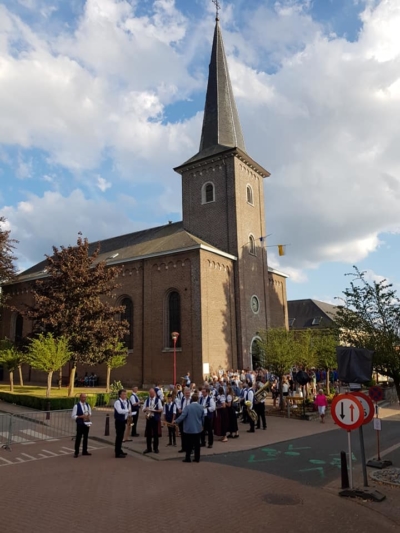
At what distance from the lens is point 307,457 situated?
10945 millimetres

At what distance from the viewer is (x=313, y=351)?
2178cm

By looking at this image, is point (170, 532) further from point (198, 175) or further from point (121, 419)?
point (198, 175)

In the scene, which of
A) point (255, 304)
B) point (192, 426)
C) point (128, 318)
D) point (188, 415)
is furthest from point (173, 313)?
point (192, 426)

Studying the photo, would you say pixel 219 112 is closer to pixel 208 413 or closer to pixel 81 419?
pixel 208 413

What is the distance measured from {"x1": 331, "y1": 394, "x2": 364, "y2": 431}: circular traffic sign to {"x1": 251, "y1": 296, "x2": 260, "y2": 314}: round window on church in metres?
23.4

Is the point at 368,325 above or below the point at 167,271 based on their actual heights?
below

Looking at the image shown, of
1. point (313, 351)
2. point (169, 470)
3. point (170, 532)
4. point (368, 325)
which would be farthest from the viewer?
point (313, 351)

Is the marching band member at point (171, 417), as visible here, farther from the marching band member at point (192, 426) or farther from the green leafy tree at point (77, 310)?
the green leafy tree at point (77, 310)

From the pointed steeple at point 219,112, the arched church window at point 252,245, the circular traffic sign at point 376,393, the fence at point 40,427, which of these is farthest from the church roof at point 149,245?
the circular traffic sign at point 376,393

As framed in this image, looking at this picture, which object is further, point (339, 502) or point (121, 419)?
point (121, 419)

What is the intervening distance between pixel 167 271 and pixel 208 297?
347 centimetres

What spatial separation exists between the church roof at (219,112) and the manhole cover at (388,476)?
26.9m

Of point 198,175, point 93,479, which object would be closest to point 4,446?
point 93,479

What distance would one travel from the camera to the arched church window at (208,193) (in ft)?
107
